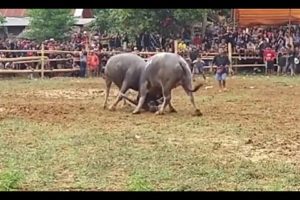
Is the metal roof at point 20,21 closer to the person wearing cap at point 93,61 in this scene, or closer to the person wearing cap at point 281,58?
the person wearing cap at point 93,61

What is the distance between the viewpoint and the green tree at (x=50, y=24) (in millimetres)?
28703

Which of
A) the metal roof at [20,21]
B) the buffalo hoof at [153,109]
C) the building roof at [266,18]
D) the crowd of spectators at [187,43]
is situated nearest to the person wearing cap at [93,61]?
the crowd of spectators at [187,43]

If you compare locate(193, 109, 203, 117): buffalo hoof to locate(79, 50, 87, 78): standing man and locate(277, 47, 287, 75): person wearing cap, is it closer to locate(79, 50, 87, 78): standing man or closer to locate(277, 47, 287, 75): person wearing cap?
locate(79, 50, 87, 78): standing man

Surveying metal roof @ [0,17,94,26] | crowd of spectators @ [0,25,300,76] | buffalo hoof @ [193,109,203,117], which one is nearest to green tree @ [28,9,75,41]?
crowd of spectators @ [0,25,300,76]

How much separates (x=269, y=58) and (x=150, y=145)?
15.2 meters

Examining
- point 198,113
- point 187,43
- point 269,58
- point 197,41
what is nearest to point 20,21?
point 187,43

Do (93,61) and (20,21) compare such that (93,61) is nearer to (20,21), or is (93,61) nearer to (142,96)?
Answer: (142,96)

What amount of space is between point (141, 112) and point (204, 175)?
19.5 feet

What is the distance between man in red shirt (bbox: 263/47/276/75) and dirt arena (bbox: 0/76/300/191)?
7.87m

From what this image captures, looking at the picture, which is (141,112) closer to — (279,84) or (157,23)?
(279,84)

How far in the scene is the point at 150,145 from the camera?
836 cm

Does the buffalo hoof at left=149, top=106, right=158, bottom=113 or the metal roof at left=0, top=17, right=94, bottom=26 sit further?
the metal roof at left=0, top=17, right=94, bottom=26

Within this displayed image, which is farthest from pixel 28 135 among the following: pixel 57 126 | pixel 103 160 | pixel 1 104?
pixel 1 104

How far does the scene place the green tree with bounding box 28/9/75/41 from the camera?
28703 millimetres
